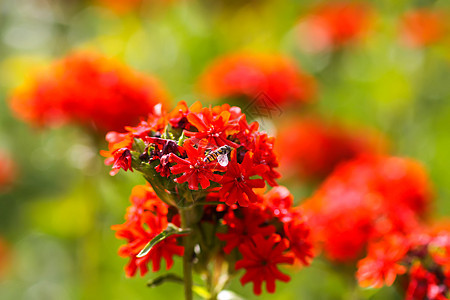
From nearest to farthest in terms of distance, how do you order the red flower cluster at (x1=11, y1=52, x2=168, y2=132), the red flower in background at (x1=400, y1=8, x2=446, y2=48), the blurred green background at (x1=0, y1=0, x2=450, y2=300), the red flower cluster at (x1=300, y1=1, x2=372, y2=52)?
the red flower cluster at (x1=11, y1=52, x2=168, y2=132), the blurred green background at (x1=0, y1=0, x2=450, y2=300), the red flower in background at (x1=400, y1=8, x2=446, y2=48), the red flower cluster at (x1=300, y1=1, x2=372, y2=52)

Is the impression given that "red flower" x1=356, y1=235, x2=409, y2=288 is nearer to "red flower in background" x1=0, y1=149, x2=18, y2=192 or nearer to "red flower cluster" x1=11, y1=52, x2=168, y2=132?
"red flower cluster" x1=11, y1=52, x2=168, y2=132

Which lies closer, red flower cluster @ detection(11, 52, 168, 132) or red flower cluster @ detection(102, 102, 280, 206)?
red flower cluster @ detection(102, 102, 280, 206)

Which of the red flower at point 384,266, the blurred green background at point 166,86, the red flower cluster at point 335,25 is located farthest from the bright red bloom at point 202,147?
the red flower cluster at point 335,25

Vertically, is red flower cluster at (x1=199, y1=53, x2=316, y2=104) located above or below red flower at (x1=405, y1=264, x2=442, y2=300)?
above

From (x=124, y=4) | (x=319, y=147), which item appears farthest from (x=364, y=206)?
(x=124, y=4)

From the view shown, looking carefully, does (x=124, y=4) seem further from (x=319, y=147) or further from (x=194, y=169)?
(x=194, y=169)

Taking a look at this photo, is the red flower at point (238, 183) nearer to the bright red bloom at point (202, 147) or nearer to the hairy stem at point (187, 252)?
the bright red bloom at point (202, 147)

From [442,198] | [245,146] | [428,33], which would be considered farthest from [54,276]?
[428,33]

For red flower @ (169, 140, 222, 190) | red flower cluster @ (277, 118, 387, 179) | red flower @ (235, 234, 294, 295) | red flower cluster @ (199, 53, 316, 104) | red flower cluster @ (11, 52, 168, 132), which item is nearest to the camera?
red flower @ (169, 140, 222, 190)

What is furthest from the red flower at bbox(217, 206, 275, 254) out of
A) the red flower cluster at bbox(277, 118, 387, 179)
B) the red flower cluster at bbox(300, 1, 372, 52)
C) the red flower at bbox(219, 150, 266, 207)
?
the red flower cluster at bbox(300, 1, 372, 52)
